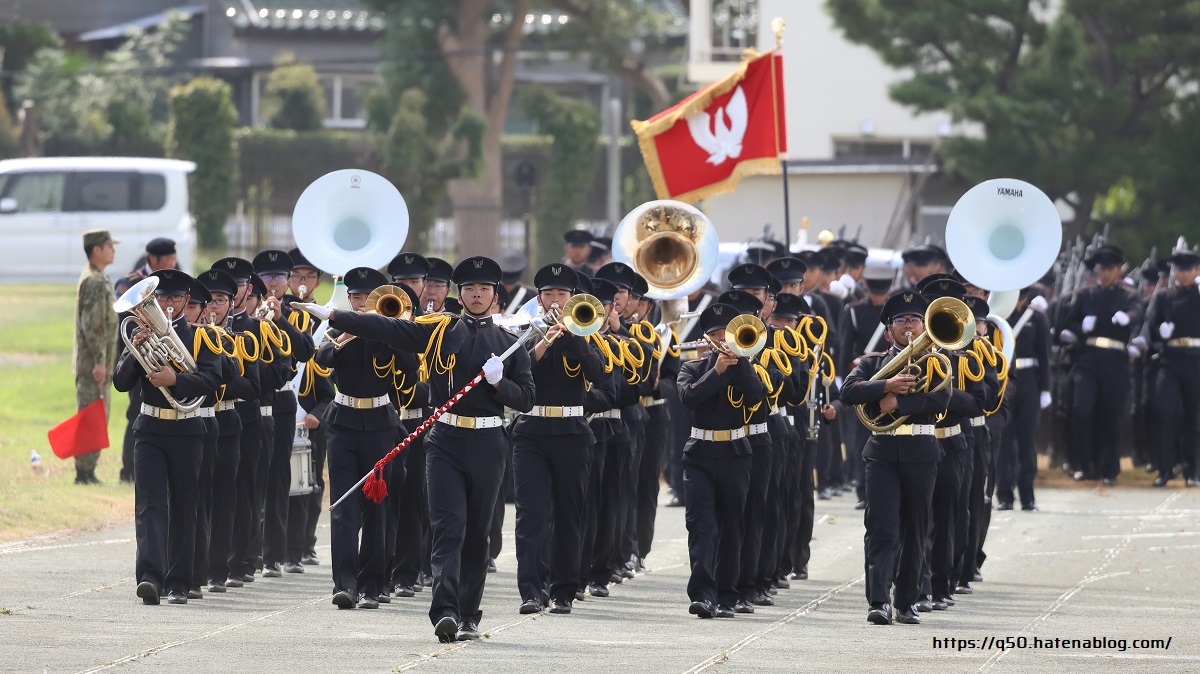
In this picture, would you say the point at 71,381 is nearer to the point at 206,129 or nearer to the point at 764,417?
the point at 206,129

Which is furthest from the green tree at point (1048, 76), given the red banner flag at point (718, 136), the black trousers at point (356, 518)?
the black trousers at point (356, 518)

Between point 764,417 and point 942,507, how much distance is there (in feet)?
3.73

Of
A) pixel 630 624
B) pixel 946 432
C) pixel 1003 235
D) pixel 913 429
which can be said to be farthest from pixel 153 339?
pixel 1003 235

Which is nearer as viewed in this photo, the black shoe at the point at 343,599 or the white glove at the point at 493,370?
the white glove at the point at 493,370

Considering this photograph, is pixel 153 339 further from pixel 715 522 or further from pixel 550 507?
pixel 715 522

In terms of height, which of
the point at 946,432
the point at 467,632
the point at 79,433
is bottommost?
the point at 467,632

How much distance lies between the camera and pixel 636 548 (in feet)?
46.9

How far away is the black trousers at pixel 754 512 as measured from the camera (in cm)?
1250

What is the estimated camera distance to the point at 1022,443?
17.8 meters

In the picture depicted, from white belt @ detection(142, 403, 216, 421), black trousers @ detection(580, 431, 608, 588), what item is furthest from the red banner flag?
white belt @ detection(142, 403, 216, 421)

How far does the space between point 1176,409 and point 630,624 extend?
9.09 m

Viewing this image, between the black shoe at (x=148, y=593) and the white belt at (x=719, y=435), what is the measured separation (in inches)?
121

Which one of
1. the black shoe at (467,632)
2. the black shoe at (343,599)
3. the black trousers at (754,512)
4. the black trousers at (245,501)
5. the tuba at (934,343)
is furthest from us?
the black trousers at (245,501)

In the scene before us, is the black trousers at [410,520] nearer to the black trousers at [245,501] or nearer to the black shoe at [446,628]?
the black trousers at [245,501]
